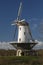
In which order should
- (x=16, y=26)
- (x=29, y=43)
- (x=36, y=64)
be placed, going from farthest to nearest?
(x=16, y=26) < (x=29, y=43) < (x=36, y=64)

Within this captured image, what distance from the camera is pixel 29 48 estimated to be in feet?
192

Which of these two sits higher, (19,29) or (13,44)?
(19,29)

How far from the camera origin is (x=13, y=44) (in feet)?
192

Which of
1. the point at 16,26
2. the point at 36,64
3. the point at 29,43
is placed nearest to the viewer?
the point at 36,64

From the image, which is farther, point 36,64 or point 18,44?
point 18,44

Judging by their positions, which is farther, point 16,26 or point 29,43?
point 16,26

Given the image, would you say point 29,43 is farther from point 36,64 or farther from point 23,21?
point 36,64

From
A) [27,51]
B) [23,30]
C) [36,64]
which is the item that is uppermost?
[23,30]

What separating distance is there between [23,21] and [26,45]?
614 centimetres

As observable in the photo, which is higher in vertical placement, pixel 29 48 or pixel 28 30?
pixel 28 30

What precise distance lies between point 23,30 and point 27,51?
4.89m

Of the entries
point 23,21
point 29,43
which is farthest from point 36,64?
point 23,21

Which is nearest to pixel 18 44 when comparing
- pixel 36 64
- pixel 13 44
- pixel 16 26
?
pixel 13 44

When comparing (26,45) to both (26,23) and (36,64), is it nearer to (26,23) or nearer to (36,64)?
(26,23)
